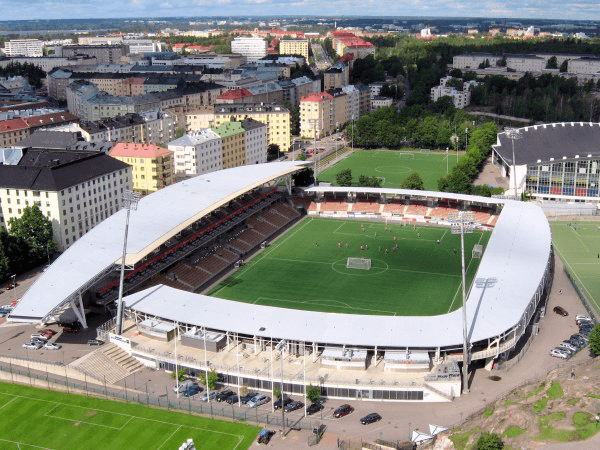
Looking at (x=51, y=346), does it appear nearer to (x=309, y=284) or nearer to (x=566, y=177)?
(x=309, y=284)

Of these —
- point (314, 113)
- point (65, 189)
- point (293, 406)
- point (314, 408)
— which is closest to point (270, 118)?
point (314, 113)

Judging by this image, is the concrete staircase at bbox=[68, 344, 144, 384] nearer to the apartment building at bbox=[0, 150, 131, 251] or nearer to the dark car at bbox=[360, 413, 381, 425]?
the dark car at bbox=[360, 413, 381, 425]

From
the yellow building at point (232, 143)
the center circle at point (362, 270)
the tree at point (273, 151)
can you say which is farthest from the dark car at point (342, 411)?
the tree at point (273, 151)

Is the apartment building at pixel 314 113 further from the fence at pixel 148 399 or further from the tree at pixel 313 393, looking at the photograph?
the tree at pixel 313 393

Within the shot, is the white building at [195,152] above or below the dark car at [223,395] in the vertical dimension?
above

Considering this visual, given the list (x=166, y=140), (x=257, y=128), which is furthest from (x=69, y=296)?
(x=166, y=140)
